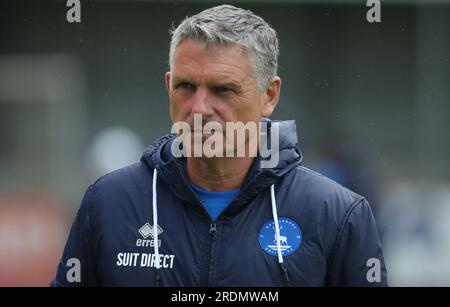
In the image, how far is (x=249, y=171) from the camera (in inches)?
119

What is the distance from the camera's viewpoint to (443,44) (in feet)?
44.0

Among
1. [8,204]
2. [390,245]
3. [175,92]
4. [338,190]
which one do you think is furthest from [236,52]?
[8,204]

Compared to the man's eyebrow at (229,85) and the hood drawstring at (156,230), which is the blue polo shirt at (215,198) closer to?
the hood drawstring at (156,230)

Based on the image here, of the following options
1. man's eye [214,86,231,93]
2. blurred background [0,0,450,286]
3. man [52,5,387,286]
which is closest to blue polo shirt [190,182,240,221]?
man [52,5,387,286]

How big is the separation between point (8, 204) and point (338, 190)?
9263mm

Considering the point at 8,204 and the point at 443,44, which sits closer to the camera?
the point at 8,204

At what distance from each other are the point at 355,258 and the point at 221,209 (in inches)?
19.1

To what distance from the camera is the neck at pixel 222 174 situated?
9.84 feet

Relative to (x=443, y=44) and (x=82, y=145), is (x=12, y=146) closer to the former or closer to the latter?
(x=82, y=145)

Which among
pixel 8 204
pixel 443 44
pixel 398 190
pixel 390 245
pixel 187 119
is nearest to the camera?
pixel 187 119

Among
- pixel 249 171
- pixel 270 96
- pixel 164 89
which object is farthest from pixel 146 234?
pixel 164 89

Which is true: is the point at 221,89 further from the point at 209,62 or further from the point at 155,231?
the point at 155,231

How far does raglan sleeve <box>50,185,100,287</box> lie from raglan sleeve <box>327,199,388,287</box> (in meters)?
0.82

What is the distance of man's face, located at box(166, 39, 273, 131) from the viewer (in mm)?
2895
